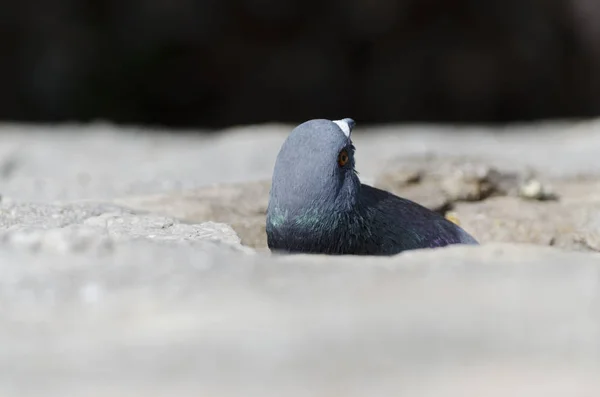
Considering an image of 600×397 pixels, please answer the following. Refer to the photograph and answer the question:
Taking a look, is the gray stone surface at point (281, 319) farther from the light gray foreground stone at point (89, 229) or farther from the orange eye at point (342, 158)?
the orange eye at point (342, 158)

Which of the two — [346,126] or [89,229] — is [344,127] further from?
A: [89,229]

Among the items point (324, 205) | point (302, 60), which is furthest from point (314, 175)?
point (302, 60)

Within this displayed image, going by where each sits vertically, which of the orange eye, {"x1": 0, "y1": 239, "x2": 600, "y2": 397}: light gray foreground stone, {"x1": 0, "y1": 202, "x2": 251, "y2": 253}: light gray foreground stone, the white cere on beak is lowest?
{"x1": 0, "y1": 239, "x2": 600, "y2": 397}: light gray foreground stone

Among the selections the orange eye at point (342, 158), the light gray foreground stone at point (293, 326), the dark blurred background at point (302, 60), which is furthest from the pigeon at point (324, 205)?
the dark blurred background at point (302, 60)

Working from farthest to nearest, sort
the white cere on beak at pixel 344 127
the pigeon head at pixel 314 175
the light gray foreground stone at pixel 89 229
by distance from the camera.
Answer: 1. the white cere on beak at pixel 344 127
2. the pigeon head at pixel 314 175
3. the light gray foreground stone at pixel 89 229

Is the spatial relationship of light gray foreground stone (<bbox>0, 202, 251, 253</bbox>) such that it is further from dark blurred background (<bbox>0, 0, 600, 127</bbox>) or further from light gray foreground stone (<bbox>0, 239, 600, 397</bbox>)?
dark blurred background (<bbox>0, 0, 600, 127</bbox>)

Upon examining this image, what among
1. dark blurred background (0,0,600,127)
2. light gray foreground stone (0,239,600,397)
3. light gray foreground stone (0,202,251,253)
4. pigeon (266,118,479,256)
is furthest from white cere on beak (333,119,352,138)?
dark blurred background (0,0,600,127)
